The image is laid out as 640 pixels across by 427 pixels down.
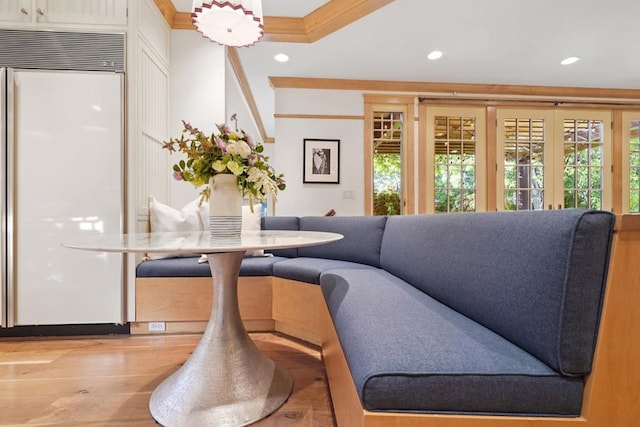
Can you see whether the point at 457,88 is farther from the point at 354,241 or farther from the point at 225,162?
the point at 225,162

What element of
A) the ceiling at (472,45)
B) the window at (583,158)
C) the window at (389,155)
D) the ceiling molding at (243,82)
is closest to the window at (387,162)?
the window at (389,155)

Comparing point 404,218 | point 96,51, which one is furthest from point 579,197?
point 96,51

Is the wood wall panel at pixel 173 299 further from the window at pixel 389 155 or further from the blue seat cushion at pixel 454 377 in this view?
the window at pixel 389 155

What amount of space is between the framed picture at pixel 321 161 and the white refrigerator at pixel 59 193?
2.13 meters

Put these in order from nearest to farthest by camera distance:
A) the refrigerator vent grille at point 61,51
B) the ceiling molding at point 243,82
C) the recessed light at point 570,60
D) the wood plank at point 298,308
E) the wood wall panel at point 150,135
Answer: the wood plank at point 298,308
the refrigerator vent grille at point 61,51
the wood wall panel at point 150,135
the ceiling molding at point 243,82
the recessed light at point 570,60

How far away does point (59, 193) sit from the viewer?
6.61ft

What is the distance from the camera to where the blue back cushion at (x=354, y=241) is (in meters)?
2.25

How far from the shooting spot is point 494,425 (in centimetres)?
69

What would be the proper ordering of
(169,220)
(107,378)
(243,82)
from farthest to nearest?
(243,82), (169,220), (107,378)

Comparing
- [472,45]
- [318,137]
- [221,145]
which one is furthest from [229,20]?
[472,45]

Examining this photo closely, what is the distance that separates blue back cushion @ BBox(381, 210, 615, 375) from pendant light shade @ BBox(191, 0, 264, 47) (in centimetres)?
160

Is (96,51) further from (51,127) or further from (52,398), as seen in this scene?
(52,398)

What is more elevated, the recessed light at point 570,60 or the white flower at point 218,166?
the recessed light at point 570,60

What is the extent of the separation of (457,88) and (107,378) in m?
4.59
